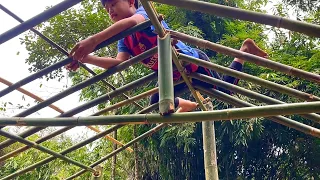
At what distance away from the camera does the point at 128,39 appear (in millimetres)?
1752

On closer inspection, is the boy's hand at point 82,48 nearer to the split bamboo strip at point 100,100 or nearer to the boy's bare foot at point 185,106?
the split bamboo strip at point 100,100

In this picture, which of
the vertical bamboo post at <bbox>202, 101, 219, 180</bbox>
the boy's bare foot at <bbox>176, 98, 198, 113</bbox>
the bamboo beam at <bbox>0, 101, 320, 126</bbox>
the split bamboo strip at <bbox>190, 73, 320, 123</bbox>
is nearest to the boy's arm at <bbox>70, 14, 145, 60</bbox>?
the bamboo beam at <bbox>0, 101, 320, 126</bbox>

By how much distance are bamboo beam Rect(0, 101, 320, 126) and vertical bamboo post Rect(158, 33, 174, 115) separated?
0.03 metres

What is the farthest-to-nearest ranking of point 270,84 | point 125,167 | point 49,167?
1. point 49,167
2. point 125,167
3. point 270,84

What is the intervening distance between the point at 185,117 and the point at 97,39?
462 mm

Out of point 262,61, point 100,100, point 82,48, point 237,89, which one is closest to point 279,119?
point 237,89

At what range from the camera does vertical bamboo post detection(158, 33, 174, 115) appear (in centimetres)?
119

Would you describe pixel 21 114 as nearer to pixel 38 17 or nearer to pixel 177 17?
pixel 38 17

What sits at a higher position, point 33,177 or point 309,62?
point 309,62

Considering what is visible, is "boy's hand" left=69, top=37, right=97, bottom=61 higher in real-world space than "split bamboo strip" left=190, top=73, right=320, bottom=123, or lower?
lower

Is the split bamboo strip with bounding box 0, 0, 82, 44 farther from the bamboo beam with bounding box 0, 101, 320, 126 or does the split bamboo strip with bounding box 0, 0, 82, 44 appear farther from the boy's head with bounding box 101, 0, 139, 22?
the boy's head with bounding box 101, 0, 139, 22

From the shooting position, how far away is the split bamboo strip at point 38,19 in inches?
44.8

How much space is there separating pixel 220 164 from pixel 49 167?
2716 millimetres

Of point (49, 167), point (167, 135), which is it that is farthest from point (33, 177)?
point (167, 135)
